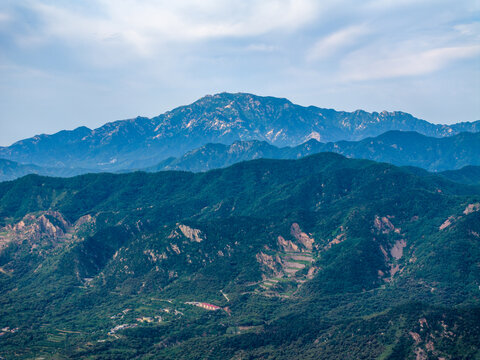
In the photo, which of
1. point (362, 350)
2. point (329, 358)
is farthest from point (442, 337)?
point (329, 358)

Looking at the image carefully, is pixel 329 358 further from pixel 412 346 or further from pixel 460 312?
pixel 460 312

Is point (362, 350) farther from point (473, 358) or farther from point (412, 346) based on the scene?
point (473, 358)

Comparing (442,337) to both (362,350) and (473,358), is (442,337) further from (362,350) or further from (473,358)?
(362,350)

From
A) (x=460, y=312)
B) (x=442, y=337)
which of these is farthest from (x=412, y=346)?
(x=460, y=312)

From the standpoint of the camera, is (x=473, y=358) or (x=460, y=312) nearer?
(x=473, y=358)

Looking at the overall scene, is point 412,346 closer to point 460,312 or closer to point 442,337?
point 442,337

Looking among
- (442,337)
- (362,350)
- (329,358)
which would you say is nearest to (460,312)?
(442,337)
